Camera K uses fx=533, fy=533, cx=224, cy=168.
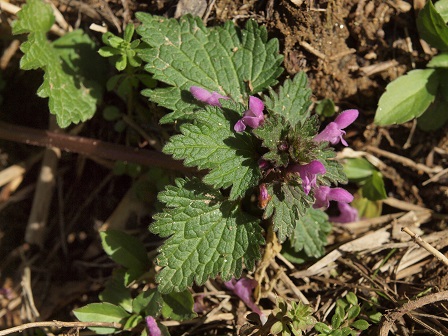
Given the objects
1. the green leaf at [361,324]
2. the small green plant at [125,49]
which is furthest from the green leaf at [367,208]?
the small green plant at [125,49]

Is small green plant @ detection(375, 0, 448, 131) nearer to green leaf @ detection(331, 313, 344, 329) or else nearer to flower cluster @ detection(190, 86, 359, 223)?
flower cluster @ detection(190, 86, 359, 223)

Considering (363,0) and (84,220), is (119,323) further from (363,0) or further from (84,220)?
(363,0)

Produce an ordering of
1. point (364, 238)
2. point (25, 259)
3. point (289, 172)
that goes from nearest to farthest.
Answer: point (289, 172) → point (364, 238) → point (25, 259)

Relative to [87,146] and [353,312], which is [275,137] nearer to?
[353,312]

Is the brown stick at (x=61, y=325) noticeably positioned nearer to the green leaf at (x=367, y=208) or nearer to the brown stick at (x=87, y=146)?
the brown stick at (x=87, y=146)

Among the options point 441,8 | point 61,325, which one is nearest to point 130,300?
point 61,325

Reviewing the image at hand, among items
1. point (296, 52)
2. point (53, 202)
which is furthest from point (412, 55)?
point (53, 202)
